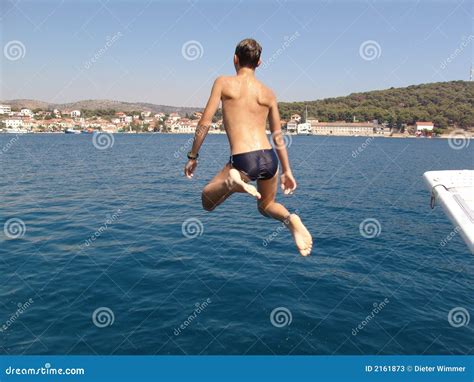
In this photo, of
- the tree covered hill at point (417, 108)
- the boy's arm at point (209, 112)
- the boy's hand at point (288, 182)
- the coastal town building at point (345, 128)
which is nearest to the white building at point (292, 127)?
the tree covered hill at point (417, 108)

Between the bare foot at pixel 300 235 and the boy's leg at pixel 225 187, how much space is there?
0.94 metres

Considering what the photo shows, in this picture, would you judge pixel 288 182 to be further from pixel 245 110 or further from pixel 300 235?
pixel 245 110

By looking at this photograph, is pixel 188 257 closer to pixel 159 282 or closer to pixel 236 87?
pixel 159 282

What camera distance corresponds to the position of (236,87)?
5.00 metres

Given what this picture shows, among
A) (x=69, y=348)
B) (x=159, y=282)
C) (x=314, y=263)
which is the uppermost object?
(x=314, y=263)

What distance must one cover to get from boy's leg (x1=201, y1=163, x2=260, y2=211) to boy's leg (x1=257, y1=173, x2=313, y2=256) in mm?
577

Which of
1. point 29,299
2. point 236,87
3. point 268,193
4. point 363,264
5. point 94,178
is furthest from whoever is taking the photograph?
point 94,178

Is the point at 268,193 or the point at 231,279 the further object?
the point at 231,279

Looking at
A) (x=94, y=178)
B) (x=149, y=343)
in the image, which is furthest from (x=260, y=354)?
(x=94, y=178)

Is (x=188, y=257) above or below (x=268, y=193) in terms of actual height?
above

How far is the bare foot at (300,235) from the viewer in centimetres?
542

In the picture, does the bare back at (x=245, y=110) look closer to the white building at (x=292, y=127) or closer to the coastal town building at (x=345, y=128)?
the white building at (x=292, y=127)

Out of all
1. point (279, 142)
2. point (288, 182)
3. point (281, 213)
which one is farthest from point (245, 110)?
point (281, 213)

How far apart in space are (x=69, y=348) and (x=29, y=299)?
4.18 meters
